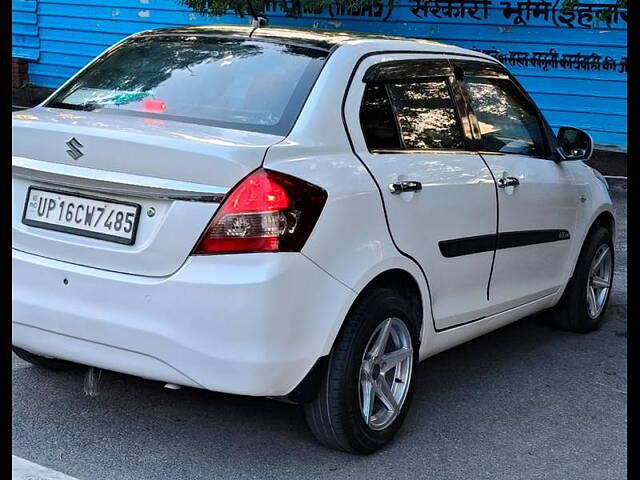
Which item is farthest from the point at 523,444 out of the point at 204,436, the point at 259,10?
the point at 259,10

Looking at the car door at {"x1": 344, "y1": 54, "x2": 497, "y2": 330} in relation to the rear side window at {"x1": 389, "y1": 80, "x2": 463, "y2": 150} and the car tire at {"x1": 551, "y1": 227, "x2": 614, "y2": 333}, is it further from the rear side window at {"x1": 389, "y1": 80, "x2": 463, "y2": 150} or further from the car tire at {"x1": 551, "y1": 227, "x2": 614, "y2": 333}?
the car tire at {"x1": 551, "y1": 227, "x2": 614, "y2": 333}

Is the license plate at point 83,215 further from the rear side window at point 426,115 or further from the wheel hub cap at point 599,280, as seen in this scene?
the wheel hub cap at point 599,280

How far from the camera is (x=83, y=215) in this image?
3740 mm

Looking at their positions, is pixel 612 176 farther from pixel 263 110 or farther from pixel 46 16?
pixel 46 16

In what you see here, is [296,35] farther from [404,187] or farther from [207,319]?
[207,319]

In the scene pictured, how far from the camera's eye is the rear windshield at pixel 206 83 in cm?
403

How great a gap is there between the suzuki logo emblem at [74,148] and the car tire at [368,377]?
1.19 m

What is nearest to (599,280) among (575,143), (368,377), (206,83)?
(575,143)

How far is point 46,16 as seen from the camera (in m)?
16.7

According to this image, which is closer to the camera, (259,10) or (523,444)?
(523,444)

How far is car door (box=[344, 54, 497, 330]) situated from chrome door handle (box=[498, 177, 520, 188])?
90 mm

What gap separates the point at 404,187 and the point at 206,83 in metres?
0.94

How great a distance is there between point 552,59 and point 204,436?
29.2 feet

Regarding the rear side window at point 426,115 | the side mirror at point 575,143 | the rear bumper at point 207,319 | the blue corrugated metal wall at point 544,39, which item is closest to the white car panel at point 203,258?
the rear bumper at point 207,319
